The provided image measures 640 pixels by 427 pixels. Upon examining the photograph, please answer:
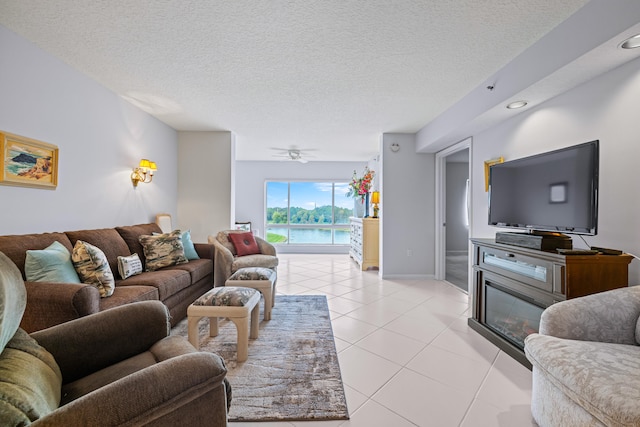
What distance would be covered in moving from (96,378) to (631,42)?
3.24 metres

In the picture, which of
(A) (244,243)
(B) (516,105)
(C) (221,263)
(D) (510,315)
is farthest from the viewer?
(A) (244,243)

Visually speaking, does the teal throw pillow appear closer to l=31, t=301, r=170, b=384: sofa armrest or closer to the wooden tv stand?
l=31, t=301, r=170, b=384: sofa armrest

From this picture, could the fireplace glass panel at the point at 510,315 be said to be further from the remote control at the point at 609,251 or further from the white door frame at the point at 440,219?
the white door frame at the point at 440,219

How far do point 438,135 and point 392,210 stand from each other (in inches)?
55.2

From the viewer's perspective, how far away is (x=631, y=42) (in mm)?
1623

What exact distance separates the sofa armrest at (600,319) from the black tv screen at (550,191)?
456mm

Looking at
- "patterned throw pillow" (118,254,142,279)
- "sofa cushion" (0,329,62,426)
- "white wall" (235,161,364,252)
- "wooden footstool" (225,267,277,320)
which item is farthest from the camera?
"white wall" (235,161,364,252)

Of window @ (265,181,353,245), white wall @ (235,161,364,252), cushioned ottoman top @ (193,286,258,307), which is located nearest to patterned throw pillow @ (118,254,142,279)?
cushioned ottoman top @ (193,286,258,307)

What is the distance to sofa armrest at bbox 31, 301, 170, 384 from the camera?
1102mm

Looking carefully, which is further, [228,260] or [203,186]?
[203,186]

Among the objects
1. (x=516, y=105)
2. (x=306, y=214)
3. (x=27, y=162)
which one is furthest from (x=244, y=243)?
(x=306, y=214)

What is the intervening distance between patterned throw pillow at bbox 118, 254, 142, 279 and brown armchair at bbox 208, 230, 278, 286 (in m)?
0.90

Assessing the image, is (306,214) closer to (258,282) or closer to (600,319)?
(258,282)

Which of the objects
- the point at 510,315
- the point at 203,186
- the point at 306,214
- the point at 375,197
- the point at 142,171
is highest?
the point at 142,171
